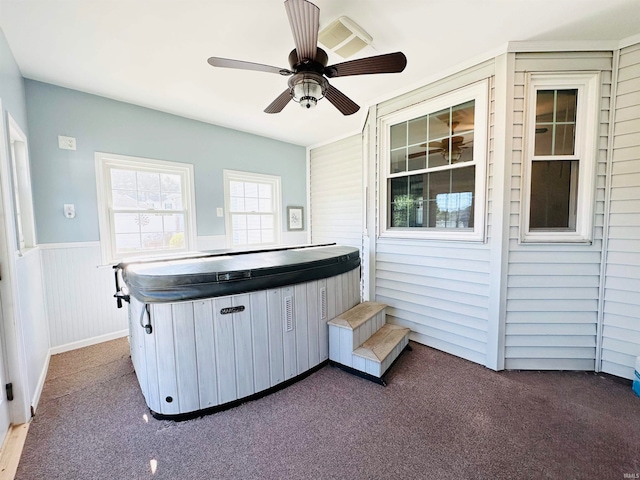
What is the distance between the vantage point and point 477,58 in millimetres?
2359

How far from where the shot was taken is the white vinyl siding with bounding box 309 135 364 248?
452cm

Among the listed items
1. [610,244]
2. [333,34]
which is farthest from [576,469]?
[333,34]

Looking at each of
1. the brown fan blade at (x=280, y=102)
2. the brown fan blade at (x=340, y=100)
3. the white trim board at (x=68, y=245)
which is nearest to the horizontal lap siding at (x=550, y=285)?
the brown fan blade at (x=340, y=100)

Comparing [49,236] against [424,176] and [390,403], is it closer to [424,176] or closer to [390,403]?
[390,403]

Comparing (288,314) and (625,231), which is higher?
(625,231)

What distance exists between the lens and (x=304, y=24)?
149cm

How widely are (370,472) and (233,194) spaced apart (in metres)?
3.82

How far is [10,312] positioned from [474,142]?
151 inches

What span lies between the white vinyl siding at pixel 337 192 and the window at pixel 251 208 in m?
0.78

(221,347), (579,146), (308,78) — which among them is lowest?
(221,347)

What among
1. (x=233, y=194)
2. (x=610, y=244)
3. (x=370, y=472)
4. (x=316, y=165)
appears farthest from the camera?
(x=316, y=165)

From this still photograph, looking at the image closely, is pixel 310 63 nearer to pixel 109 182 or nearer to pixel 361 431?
pixel 361 431

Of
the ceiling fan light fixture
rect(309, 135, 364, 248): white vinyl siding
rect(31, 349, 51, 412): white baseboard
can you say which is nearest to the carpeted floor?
rect(31, 349, 51, 412): white baseboard

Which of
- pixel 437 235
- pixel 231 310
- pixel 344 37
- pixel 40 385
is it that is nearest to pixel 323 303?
pixel 231 310
